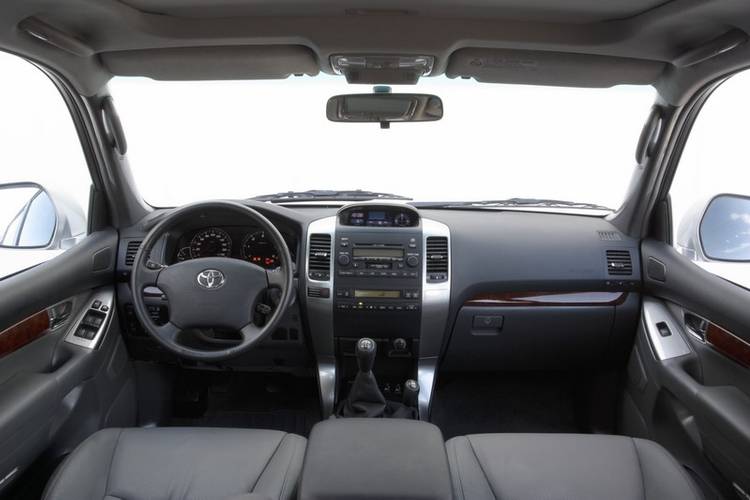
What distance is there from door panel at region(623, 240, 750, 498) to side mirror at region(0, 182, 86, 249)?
3.29 metres

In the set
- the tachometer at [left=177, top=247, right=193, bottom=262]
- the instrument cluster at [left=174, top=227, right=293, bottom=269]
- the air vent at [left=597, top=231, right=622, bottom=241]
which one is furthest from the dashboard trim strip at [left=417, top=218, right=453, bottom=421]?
the tachometer at [left=177, top=247, right=193, bottom=262]

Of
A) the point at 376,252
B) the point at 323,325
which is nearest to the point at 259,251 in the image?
the point at 323,325

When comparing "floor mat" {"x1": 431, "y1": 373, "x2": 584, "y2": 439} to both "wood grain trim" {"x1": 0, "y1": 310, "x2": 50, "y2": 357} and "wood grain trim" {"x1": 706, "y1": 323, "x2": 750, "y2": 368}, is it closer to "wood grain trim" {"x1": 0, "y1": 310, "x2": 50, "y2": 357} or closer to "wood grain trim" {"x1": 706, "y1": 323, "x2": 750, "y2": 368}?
"wood grain trim" {"x1": 706, "y1": 323, "x2": 750, "y2": 368}

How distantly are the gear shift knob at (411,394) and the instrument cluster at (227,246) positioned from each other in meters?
1.01

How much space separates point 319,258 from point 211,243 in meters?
0.65

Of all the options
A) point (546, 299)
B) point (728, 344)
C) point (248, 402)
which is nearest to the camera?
point (728, 344)

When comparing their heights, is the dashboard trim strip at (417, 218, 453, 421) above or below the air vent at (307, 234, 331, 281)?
below

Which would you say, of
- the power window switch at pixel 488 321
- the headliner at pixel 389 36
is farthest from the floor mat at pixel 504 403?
the headliner at pixel 389 36

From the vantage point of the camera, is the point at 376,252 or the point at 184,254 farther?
the point at 184,254

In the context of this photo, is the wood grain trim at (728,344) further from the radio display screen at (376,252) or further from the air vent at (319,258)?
the air vent at (319,258)

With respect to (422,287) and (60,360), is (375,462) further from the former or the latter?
(60,360)

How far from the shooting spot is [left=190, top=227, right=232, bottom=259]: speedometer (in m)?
3.01

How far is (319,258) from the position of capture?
2904 mm

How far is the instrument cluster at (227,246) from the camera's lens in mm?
3008
